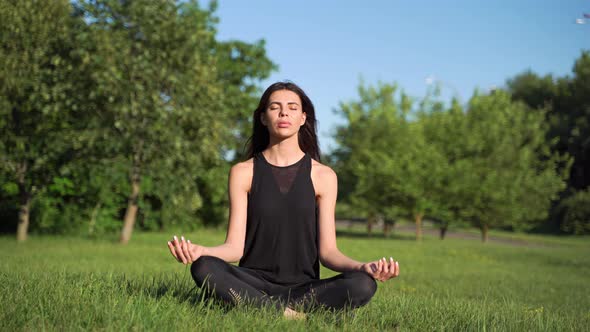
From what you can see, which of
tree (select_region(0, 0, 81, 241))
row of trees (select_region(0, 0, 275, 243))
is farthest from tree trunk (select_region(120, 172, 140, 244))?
tree (select_region(0, 0, 81, 241))

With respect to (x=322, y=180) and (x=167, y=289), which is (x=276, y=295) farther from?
(x=167, y=289)

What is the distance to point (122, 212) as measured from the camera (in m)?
27.8

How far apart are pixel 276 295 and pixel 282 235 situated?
477 mm

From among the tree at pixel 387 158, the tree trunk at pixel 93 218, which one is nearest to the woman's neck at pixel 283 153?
the tree trunk at pixel 93 218

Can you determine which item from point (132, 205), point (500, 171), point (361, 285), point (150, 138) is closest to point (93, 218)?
point (132, 205)

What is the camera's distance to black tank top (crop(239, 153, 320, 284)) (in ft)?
15.2

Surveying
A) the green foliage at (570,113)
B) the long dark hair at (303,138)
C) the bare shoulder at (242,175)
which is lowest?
the bare shoulder at (242,175)

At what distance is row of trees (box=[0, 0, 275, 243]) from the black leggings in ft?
42.5

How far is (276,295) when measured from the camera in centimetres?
455

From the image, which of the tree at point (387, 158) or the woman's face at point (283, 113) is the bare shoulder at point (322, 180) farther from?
the tree at point (387, 158)

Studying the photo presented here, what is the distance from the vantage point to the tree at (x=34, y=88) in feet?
54.2

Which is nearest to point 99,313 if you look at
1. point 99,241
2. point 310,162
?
point 310,162

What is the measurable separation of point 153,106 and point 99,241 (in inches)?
231

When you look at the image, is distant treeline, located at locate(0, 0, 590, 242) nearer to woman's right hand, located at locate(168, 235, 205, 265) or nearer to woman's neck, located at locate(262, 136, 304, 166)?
woman's neck, located at locate(262, 136, 304, 166)
